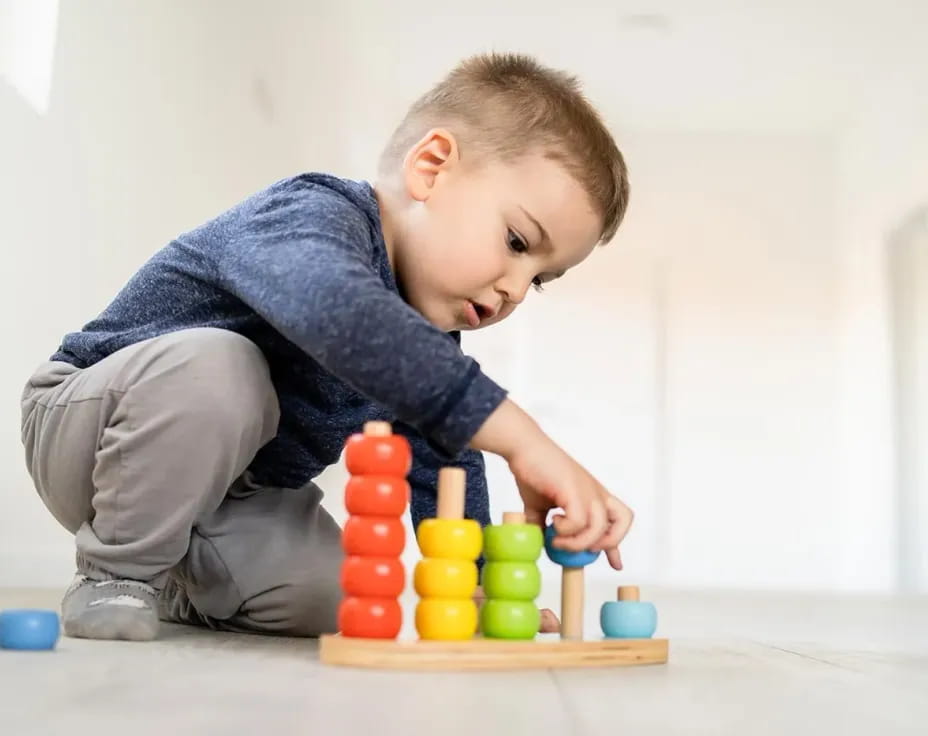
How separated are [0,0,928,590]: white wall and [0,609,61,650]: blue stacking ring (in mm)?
2415

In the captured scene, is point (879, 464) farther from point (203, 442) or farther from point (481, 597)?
point (203, 442)

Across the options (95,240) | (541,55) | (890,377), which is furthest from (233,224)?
(890,377)

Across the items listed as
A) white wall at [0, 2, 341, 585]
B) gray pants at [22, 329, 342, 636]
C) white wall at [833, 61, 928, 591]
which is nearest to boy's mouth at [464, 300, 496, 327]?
gray pants at [22, 329, 342, 636]

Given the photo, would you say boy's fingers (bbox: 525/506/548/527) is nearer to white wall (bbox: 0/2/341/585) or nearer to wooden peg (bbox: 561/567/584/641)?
wooden peg (bbox: 561/567/584/641)

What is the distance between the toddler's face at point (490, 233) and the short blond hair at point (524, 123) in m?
0.02

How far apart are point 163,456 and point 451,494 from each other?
0.97ft

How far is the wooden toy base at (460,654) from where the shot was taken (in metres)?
0.69

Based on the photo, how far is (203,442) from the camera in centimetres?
93

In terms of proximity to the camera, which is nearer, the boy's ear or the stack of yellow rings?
the stack of yellow rings

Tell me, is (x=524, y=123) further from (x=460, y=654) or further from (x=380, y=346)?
(x=460, y=654)

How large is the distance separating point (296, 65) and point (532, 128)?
2.29 metres

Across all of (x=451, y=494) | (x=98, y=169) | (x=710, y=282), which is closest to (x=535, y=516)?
(x=451, y=494)

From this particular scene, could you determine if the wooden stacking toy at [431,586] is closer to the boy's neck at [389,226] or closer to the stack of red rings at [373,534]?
the stack of red rings at [373,534]

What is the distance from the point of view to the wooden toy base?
0.69 metres
